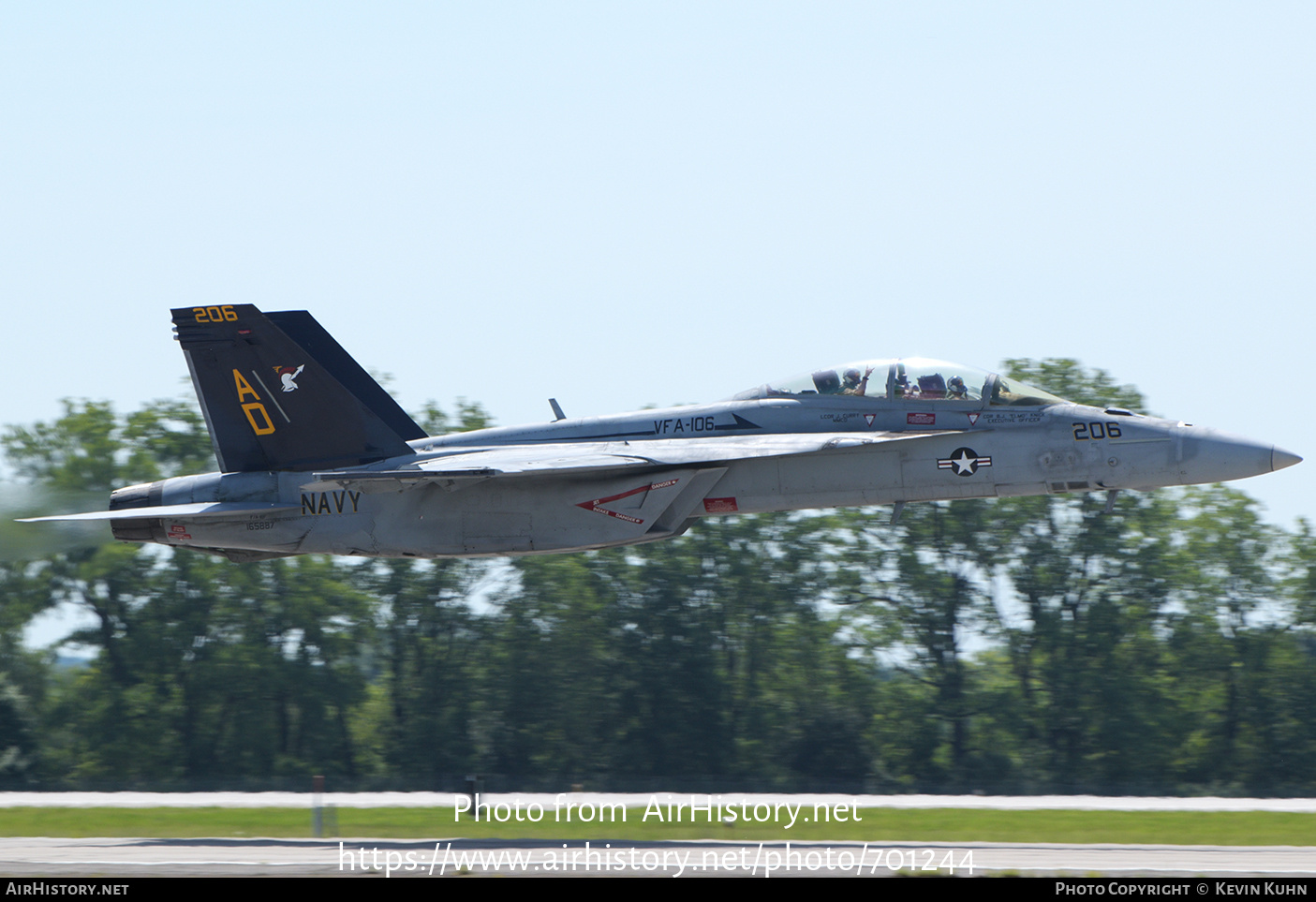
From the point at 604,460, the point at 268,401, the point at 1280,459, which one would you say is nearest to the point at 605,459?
the point at 604,460

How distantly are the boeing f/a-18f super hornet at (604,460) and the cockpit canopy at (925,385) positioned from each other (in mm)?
25

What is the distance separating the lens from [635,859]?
15172 mm

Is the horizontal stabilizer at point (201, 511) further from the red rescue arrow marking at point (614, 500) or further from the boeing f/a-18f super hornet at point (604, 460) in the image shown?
the red rescue arrow marking at point (614, 500)

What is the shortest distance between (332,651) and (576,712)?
27.1 feet

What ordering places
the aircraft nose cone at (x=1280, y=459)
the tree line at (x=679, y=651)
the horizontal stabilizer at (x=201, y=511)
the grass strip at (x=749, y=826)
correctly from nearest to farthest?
the aircraft nose cone at (x=1280, y=459) < the horizontal stabilizer at (x=201, y=511) < the grass strip at (x=749, y=826) < the tree line at (x=679, y=651)

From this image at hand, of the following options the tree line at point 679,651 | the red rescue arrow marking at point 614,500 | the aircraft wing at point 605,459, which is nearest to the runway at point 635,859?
the red rescue arrow marking at point 614,500

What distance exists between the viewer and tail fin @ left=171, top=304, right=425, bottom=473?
19.3 metres

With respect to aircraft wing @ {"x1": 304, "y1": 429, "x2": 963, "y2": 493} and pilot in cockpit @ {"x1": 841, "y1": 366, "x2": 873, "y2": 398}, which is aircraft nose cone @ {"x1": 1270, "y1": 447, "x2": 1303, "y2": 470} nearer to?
aircraft wing @ {"x1": 304, "y1": 429, "x2": 963, "y2": 493}

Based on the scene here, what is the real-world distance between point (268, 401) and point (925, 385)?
9225 mm

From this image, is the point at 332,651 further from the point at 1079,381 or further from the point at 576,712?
the point at 1079,381

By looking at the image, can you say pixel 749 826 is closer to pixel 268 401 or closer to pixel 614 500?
pixel 614 500

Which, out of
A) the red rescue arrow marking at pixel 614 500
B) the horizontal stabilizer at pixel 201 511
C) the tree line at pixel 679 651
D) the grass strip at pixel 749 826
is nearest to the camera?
the red rescue arrow marking at pixel 614 500

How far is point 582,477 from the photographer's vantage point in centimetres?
1777

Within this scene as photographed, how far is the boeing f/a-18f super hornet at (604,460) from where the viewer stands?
16.8 m
